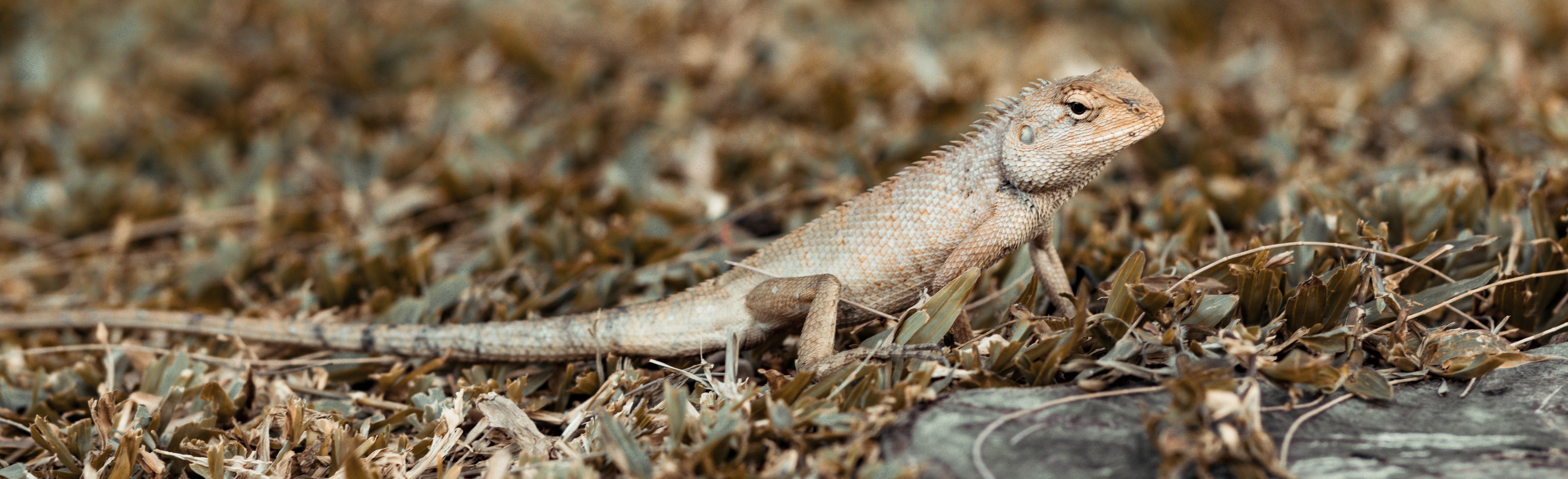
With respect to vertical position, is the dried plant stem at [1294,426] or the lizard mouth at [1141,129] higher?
the lizard mouth at [1141,129]

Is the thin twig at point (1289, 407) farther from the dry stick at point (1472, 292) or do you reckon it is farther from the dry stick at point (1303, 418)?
the dry stick at point (1472, 292)

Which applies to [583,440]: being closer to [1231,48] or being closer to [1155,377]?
[1155,377]

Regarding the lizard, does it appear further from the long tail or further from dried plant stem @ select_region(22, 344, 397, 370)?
dried plant stem @ select_region(22, 344, 397, 370)

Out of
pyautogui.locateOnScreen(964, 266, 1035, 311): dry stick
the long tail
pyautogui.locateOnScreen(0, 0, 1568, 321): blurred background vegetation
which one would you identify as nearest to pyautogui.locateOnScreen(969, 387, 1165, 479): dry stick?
pyautogui.locateOnScreen(964, 266, 1035, 311): dry stick

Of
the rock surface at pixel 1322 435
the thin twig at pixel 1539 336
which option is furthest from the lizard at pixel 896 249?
the thin twig at pixel 1539 336

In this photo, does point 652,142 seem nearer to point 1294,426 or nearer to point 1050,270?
point 1050,270
